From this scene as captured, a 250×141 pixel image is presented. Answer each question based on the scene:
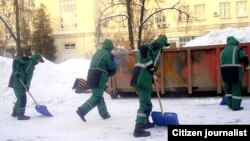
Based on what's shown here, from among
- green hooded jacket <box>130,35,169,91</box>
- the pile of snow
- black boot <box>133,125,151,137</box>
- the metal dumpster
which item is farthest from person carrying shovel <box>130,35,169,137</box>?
the pile of snow

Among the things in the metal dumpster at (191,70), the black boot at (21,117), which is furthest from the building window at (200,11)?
the black boot at (21,117)

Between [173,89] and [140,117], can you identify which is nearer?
[140,117]

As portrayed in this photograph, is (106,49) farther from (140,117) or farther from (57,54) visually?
(57,54)

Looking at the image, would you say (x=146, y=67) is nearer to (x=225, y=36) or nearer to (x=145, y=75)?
(x=145, y=75)

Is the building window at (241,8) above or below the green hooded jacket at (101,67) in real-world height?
above

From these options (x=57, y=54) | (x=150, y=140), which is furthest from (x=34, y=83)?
(x=57, y=54)

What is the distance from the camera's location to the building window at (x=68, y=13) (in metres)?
42.1

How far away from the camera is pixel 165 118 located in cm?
767

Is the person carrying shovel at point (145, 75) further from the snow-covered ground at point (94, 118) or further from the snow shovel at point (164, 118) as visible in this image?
the snow-covered ground at point (94, 118)

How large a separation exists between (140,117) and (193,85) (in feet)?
16.0

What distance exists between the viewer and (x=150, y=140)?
6902 mm

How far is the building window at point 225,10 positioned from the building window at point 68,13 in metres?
14.4

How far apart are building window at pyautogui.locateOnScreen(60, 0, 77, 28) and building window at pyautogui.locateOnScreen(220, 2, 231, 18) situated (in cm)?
1444

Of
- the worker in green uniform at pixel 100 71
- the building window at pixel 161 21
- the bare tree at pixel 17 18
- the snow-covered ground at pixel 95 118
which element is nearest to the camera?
the snow-covered ground at pixel 95 118
